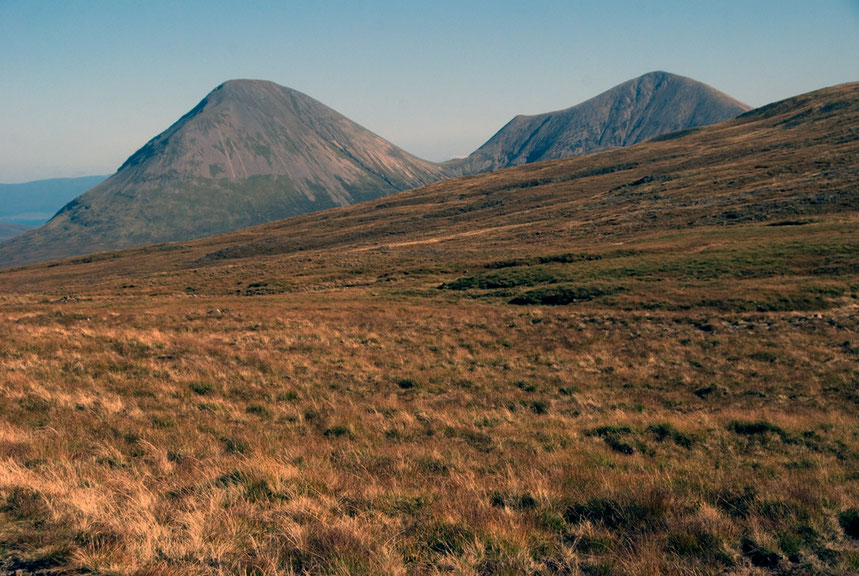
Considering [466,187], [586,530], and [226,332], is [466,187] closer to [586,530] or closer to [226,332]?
[226,332]

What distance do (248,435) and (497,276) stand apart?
3515 centimetres

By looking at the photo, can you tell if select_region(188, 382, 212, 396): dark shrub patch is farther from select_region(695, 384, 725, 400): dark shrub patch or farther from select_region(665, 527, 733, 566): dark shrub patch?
select_region(695, 384, 725, 400): dark shrub patch

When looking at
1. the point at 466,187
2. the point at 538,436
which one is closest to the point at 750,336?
the point at 538,436

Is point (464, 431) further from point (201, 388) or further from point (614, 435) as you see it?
point (201, 388)

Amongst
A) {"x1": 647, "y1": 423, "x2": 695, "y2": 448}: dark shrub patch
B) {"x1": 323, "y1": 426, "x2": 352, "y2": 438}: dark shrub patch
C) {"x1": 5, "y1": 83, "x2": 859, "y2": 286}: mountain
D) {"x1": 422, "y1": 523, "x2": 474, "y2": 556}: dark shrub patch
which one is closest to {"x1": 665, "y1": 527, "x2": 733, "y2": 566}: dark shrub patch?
{"x1": 422, "y1": 523, "x2": 474, "y2": 556}: dark shrub patch

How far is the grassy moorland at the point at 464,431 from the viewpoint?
16.4 feet

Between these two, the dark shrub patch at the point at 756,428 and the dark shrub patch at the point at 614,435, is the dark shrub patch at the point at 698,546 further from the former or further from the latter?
the dark shrub patch at the point at 756,428

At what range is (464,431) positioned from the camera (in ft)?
34.0

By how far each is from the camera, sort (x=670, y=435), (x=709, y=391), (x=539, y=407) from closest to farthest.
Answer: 1. (x=670, y=435)
2. (x=539, y=407)
3. (x=709, y=391)

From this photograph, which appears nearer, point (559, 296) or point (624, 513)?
point (624, 513)

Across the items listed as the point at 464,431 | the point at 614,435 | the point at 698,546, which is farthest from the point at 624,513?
the point at 614,435

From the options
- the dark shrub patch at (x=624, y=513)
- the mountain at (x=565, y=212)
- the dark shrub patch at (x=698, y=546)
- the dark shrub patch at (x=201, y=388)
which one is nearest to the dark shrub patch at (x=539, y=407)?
the dark shrub patch at (x=624, y=513)

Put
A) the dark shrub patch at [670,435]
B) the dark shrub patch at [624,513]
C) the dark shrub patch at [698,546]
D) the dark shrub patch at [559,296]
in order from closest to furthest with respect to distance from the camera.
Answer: the dark shrub patch at [698,546] < the dark shrub patch at [624,513] < the dark shrub patch at [670,435] < the dark shrub patch at [559,296]

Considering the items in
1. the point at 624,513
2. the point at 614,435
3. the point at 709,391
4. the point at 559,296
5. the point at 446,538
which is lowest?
the point at 559,296
